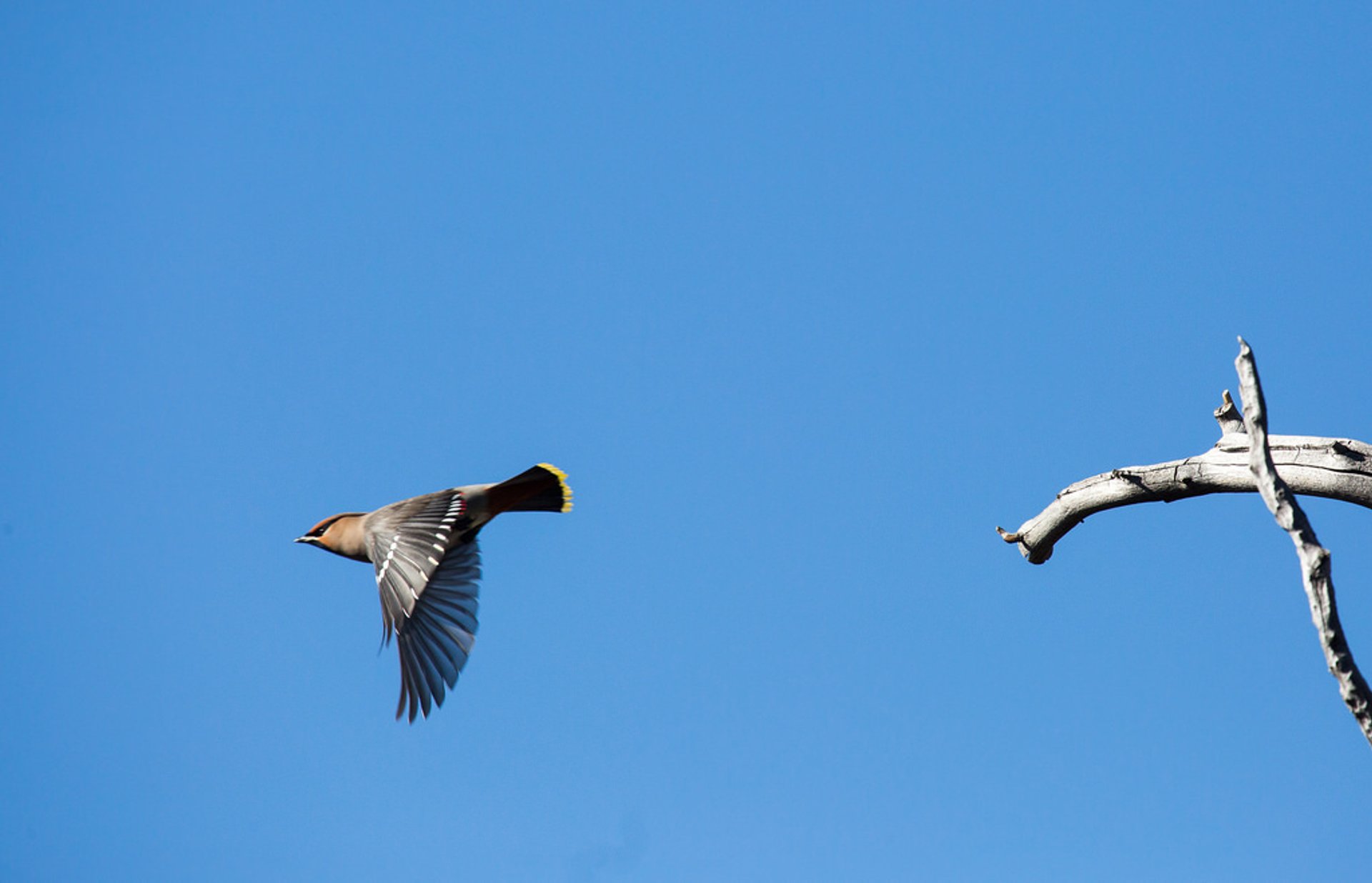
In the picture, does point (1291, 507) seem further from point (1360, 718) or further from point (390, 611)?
point (390, 611)

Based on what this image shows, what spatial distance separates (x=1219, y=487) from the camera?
4.85 metres

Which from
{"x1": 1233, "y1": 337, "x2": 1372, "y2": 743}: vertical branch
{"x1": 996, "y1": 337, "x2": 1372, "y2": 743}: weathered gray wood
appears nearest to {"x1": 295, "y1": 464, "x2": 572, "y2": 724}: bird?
{"x1": 996, "y1": 337, "x2": 1372, "y2": 743}: weathered gray wood

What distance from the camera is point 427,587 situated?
7.34m

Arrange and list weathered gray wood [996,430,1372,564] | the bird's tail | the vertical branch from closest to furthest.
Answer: the vertical branch
weathered gray wood [996,430,1372,564]
the bird's tail

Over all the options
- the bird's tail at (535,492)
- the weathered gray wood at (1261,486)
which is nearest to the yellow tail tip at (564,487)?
the bird's tail at (535,492)

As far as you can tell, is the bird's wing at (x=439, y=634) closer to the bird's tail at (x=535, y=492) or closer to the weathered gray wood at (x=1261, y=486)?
the bird's tail at (x=535, y=492)

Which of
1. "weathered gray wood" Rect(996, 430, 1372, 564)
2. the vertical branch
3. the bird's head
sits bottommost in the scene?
the vertical branch

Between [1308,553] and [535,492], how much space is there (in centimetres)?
507

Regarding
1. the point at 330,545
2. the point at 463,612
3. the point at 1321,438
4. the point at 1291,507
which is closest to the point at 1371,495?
the point at 1321,438

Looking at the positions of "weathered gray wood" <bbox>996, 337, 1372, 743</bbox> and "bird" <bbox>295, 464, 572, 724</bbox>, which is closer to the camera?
"weathered gray wood" <bbox>996, 337, 1372, 743</bbox>

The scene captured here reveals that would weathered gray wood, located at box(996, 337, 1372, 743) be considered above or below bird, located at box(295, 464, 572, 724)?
below

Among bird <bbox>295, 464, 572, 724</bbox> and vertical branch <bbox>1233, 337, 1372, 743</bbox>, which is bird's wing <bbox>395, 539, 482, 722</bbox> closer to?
bird <bbox>295, 464, 572, 724</bbox>

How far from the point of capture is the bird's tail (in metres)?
7.94

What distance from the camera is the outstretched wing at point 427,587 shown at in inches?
279
